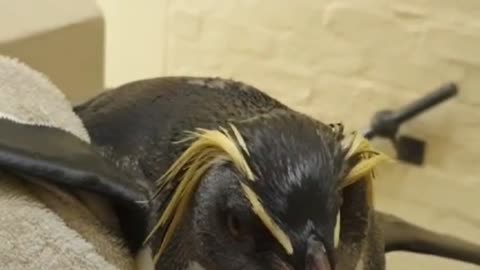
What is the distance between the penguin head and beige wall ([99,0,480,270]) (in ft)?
3.11

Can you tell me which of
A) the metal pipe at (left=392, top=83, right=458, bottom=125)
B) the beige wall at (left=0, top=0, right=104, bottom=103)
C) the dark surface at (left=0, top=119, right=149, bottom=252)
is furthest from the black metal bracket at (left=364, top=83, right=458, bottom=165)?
the dark surface at (left=0, top=119, right=149, bottom=252)

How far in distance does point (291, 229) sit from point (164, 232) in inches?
4.2

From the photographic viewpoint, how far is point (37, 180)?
0.48m

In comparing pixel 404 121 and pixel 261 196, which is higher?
pixel 261 196

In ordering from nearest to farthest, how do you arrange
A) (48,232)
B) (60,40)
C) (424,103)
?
(48,232), (60,40), (424,103)

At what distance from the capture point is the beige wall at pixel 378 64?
1521mm

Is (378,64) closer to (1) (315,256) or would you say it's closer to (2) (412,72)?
(2) (412,72)

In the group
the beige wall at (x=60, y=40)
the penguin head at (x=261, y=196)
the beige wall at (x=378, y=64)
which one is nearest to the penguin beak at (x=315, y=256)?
the penguin head at (x=261, y=196)

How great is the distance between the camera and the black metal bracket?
1519 millimetres

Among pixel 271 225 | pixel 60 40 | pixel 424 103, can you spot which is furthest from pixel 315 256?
pixel 424 103

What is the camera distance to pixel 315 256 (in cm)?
48

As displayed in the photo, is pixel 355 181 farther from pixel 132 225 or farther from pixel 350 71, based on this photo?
pixel 350 71

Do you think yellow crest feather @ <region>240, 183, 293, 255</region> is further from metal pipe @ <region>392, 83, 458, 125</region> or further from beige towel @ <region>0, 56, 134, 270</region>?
metal pipe @ <region>392, 83, 458, 125</region>

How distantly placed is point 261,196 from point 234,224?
0.03 m
